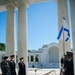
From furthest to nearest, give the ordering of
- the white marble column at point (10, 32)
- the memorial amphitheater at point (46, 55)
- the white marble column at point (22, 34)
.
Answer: the memorial amphitheater at point (46, 55)
the white marble column at point (10, 32)
the white marble column at point (22, 34)

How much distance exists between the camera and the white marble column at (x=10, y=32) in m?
18.1

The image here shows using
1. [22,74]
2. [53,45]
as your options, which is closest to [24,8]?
[22,74]

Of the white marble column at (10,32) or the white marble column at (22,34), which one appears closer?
the white marble column at (22,34)

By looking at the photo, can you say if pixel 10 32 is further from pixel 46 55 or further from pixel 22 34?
pixel 46 55

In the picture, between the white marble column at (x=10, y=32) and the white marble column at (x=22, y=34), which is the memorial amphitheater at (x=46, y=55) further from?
the white marble column at (x=22, y=34)

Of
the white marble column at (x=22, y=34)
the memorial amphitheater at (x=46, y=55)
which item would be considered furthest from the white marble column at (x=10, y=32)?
the memorial amphitheater at (x=46, y=55)

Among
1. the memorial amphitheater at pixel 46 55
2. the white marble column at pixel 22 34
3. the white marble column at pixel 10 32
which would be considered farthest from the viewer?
the memorial amphitheater at pixel 46 55

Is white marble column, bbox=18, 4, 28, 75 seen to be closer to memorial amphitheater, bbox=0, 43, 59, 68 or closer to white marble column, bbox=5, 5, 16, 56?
white marble column, bbox=5, 5, 16, 56

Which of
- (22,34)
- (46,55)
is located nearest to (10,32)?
(22,34)

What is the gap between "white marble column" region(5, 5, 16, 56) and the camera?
59.3 feet

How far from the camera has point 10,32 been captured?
1828 centimetres

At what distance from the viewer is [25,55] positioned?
55.7 ft

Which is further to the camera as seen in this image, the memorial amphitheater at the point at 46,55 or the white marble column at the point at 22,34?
the memorial amphitheater at the point at 46,55

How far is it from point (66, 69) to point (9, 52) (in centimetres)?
1092
